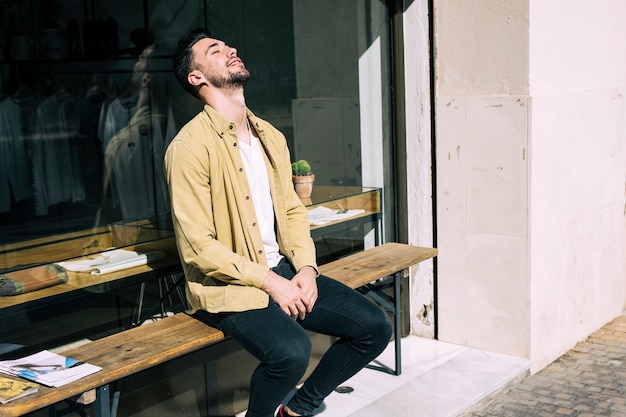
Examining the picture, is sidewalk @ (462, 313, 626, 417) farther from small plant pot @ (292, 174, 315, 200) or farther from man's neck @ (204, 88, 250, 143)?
man's neck @ (204, 88, 250, 143)

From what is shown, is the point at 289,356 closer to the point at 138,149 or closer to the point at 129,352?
the point at 129,352

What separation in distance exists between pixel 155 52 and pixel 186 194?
154 centimetres

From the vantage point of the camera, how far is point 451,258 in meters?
5.46

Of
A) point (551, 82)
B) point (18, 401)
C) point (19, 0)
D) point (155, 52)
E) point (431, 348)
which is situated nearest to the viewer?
point (18, 401)

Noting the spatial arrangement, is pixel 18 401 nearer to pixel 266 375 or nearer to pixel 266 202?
pixel 266 375

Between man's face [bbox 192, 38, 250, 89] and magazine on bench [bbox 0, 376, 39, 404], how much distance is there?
156 centimetres

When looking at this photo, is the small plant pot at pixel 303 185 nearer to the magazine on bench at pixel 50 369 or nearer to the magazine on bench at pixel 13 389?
the magazine on bench at pixel 50 369

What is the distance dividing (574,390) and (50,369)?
3106 mm

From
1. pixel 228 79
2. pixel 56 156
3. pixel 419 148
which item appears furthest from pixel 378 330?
pixel 56 156

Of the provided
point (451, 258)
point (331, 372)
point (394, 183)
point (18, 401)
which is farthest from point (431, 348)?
point (18, 401)

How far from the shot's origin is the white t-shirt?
12.6 feet

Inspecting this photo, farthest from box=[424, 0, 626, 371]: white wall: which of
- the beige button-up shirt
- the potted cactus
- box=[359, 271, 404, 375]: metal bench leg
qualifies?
the beige button-up shirt

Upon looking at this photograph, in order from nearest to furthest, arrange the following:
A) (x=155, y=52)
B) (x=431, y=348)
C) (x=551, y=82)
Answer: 1. (x=155, y=52)
2. (x=551, y=82)
3. (x=431, y=348)

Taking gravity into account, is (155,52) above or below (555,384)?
above
